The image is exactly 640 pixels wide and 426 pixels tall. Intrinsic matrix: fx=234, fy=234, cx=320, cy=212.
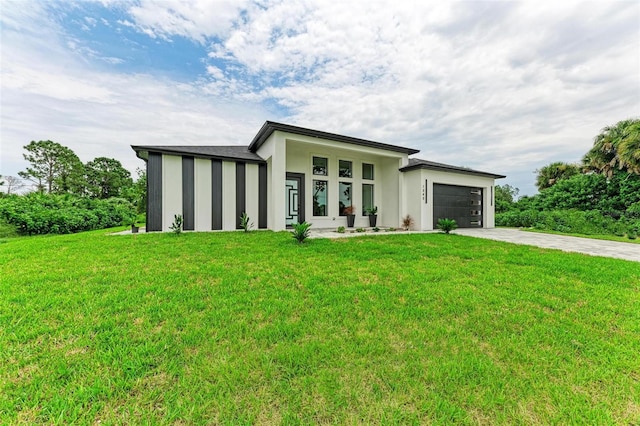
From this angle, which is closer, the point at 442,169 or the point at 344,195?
the point at 442,169

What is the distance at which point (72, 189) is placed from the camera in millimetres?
23688

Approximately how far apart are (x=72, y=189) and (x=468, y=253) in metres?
34.0

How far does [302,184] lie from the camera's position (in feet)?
33.8

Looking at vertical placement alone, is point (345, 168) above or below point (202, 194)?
above

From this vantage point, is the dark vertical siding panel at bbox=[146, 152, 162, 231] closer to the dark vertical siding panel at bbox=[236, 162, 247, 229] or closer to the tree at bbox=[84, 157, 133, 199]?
the dark vertical siding panel at bbox=[236, 162, 247, 229]

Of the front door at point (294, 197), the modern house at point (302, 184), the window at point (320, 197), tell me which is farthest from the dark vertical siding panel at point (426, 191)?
the front door at point (294, 197)

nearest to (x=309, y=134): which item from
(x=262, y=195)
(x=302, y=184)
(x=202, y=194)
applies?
(x=302, y=184)

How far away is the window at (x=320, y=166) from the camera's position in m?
10.6

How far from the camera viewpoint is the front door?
394 inches

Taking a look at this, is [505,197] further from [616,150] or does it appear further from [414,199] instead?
[414,199]

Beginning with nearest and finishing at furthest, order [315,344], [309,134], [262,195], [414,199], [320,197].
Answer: [315,344]
[309,134]
[262,195]
[414,199]
[320,197]

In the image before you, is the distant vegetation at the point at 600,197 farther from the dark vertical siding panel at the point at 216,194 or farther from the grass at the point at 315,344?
the dark vertical siding panel at the point at 216,194

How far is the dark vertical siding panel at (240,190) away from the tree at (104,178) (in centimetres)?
2399

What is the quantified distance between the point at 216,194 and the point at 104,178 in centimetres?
2754
